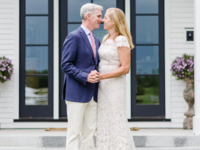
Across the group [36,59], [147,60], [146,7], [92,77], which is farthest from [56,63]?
[92,77]

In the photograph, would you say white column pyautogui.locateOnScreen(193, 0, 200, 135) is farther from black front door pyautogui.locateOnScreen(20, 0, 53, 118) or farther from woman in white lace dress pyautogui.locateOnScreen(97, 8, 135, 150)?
black front door pyautogui.locateOnScreen(20, 0, 53, 118)

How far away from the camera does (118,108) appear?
2451 millimetres

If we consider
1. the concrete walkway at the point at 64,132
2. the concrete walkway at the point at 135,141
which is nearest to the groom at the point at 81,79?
the concrete walkway at the point at 135,141

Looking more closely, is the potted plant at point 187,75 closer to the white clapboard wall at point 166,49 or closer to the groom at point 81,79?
the white clapboard wall at point 166,49

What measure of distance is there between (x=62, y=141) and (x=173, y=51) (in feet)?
7.50

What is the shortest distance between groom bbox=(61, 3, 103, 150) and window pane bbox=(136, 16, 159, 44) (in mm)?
2200

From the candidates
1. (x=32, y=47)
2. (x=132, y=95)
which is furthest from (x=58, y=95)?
(x=132, y=95)

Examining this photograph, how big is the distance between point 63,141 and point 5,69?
57.4 inches

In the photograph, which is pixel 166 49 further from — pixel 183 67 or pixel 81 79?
pixel 81 79

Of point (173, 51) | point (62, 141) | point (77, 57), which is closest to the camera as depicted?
point (77, 57)

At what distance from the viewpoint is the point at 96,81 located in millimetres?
2283

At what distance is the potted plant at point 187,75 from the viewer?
408cm

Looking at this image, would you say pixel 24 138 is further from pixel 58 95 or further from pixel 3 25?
pixel 3 25

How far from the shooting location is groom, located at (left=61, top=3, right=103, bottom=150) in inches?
89.3
